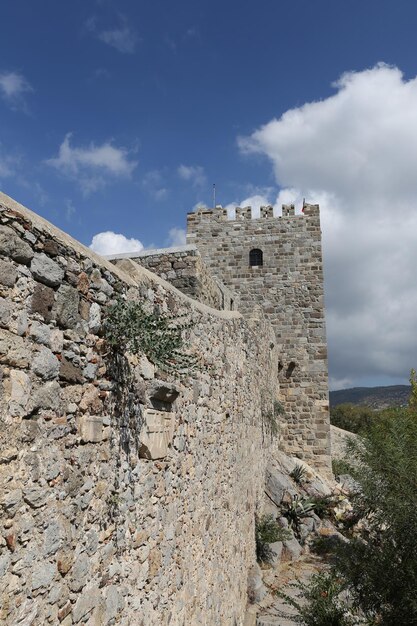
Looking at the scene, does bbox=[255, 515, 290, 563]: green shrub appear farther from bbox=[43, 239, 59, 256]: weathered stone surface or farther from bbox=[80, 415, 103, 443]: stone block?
bbox=[43, 239, 59, 256]: weathered stone surface

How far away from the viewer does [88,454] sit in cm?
289

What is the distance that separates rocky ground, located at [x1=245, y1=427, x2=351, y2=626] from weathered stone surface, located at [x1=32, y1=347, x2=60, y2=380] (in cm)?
659

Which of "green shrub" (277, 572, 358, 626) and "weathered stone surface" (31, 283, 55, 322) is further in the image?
"green shrub" (277, 572, 358, 626)

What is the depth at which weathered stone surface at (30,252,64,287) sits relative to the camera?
8.25 ft

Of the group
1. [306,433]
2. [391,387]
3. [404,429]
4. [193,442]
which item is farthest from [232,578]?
[391,387]

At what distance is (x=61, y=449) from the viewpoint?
2.62m

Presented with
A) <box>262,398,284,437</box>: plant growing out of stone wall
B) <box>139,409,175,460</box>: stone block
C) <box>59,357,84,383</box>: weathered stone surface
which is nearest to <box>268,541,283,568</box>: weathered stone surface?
<box>262,398,284,437</box>: plant growing out of stone wall

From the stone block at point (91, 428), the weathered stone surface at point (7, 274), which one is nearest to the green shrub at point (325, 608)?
the stone block at point (91, 428)

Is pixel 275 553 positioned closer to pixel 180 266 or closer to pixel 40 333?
pixel 180 266

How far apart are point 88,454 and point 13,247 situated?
136 cm

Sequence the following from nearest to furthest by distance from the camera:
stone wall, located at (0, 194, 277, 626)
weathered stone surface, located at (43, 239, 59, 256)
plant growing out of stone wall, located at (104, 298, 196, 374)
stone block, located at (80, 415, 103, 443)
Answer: stone wall, located at (0, 194, 277, 626) → weathered stone surface, located at (43, 239, 59, 256) → stone block, located at (80, 415, 103, 443) → plant growing out of stone wall, located at (104, 298, 196, 374)

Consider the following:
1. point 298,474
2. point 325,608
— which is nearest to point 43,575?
point 325,608

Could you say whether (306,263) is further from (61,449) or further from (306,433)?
(61,449)

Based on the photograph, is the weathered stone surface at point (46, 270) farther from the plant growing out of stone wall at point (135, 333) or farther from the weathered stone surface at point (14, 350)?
the plant growing out of stone wall at point (135, 333)
